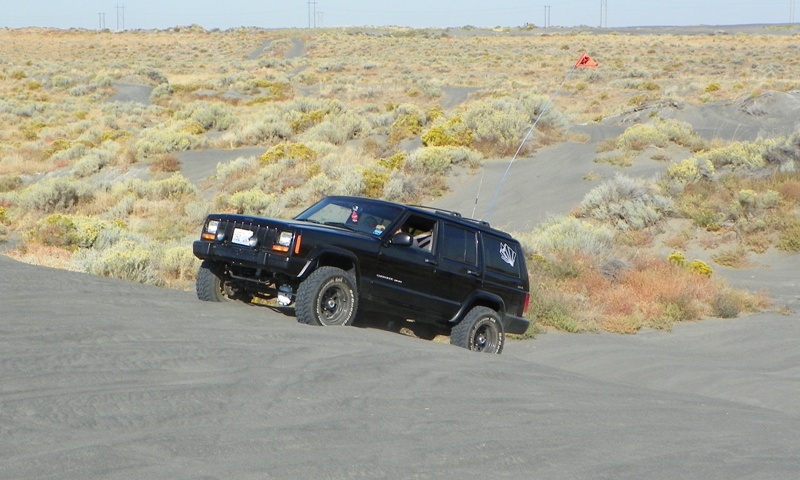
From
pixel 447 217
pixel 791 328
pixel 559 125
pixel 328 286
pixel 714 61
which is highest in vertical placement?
pixel 714 61

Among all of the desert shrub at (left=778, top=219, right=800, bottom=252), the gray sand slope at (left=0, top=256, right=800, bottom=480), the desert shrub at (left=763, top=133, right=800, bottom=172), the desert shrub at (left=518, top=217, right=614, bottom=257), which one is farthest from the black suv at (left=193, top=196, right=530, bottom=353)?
the desert shrub at (left=763, top=133, right=800, bottom=172)

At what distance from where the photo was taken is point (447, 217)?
11.4 m

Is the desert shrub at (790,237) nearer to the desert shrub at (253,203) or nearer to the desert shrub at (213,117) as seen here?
the desert shrub at (253,203)

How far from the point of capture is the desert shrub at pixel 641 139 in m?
30.2

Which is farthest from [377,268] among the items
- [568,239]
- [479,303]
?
[568,239]

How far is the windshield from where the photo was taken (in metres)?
10.9

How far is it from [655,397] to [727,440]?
6.11 feet

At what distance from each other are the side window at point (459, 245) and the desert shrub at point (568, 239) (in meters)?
6.95

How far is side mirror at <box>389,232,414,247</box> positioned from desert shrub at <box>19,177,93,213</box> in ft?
63.5

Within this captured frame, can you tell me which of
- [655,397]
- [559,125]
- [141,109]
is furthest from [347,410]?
[141,109]

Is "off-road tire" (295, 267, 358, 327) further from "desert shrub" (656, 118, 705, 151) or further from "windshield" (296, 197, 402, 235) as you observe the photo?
"desert shrub" (656, 118, 705, 151)

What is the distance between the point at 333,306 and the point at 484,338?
7.60 ft

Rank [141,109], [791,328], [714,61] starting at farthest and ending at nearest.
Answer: [714,61]
[141,109]
[791,328]

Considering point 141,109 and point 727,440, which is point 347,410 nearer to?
point 727,440
